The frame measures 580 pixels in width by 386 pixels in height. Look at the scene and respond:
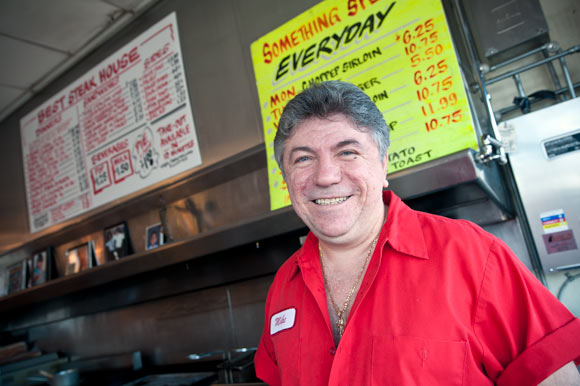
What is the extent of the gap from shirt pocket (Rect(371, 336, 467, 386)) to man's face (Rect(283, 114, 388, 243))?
29cm

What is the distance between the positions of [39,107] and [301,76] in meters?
2.79

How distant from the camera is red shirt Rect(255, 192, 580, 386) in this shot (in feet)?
2.38

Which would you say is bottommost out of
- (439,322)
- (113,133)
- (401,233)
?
(439,322)

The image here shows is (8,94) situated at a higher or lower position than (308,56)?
higher

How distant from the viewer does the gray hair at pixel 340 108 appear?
3.22 feet

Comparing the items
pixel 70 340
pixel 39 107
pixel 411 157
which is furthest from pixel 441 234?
pixel 39 107

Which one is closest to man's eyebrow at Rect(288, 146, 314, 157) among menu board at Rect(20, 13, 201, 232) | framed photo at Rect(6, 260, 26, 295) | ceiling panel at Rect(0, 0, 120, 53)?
menu board at Rect(20, 13, 201, 232)

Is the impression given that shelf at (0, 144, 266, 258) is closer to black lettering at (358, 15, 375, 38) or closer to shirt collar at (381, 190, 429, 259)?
black lettering at (358, 15, 375, 38)

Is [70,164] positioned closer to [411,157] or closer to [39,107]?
[39,107]

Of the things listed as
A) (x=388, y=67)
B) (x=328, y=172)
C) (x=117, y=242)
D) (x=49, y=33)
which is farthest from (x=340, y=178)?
(x=49, y=33)

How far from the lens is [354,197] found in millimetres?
969

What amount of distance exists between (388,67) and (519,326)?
108cm

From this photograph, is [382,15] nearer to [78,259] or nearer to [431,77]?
[431,77]

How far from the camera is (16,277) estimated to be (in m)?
3.28
